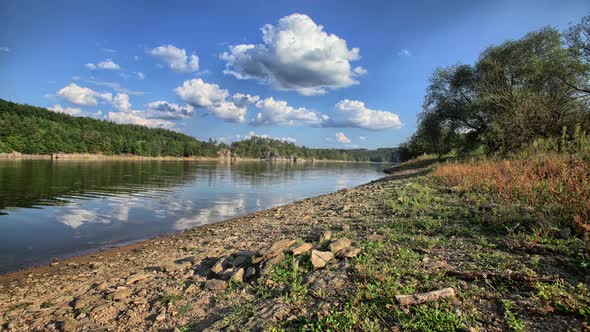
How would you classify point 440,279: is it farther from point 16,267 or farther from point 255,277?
point 16,267

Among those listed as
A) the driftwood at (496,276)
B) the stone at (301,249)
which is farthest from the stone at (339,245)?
the driftwood at (496,276)

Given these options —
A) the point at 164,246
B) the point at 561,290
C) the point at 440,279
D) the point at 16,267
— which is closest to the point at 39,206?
the point at 16,267

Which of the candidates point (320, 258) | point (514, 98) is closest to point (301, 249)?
point (320, 258)

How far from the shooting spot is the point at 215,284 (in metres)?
5.89

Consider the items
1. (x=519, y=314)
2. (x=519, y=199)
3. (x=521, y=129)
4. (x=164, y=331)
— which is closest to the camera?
(x=519, y=314)

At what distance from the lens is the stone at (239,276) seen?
230 inches

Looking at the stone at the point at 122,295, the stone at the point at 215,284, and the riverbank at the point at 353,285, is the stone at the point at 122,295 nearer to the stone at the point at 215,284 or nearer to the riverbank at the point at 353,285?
the riverbank at the point at 353,285

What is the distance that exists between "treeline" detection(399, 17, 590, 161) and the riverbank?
9.01 m

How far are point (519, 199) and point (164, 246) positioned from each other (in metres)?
12.3

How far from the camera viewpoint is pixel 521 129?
61.3 feet

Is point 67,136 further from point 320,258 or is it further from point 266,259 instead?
point 320,258

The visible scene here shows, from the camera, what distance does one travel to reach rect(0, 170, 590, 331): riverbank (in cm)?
380

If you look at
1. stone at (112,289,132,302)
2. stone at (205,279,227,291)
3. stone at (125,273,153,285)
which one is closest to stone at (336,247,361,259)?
stone at (205,279,227,291)

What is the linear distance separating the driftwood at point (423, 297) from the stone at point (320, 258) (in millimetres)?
1849
